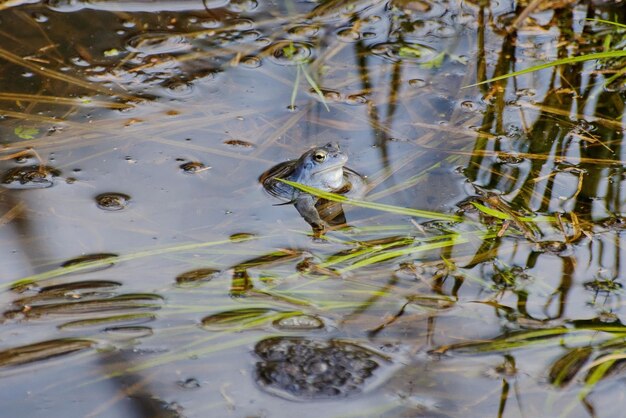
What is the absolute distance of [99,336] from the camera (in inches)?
123

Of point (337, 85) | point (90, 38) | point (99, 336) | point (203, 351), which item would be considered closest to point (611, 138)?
point (337, 85)

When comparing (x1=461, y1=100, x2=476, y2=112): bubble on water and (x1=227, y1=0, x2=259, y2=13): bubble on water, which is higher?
(x1=227, y1=0, x2=259, y2=13): bubble on water

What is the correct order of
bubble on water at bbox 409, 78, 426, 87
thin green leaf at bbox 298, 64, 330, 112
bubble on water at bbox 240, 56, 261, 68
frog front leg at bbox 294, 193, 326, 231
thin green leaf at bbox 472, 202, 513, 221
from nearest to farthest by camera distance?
thin green leaf at bbox 472, 202, 513, 221
frog front leg at bbox 294, 193, 326, 231
thin green leaf at bbox 298, 64, 330, 112
bubble on water at bbox 409, 78, 426, 87
bubble on water at bbox 240, 56, 261, 68

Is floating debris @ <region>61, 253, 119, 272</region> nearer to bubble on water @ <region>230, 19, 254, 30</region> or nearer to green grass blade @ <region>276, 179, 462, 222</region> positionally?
green grass blade @ <region>276, 179, 462, 222</region>

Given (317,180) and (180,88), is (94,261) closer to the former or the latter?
(317,180)

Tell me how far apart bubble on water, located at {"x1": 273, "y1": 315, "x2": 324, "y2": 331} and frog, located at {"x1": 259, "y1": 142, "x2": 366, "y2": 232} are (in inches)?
27.2

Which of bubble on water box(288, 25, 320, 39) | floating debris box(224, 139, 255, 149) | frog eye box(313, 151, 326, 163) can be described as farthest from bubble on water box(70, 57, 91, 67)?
frog eye box(313, 151, 326, 163)

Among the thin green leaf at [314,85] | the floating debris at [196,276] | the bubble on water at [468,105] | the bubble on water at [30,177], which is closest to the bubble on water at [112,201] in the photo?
the bubble on water at [30,177]

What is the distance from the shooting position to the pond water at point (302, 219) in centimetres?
297

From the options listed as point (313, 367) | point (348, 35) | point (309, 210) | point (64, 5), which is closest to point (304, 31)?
point (348, 35)

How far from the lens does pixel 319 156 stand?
393 centimetres

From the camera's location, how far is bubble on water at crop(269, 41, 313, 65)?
16.9 ft

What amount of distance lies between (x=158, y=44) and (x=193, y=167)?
1.41 m

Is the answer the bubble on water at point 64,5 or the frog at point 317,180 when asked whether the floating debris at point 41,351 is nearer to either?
the frog at point 317,180
